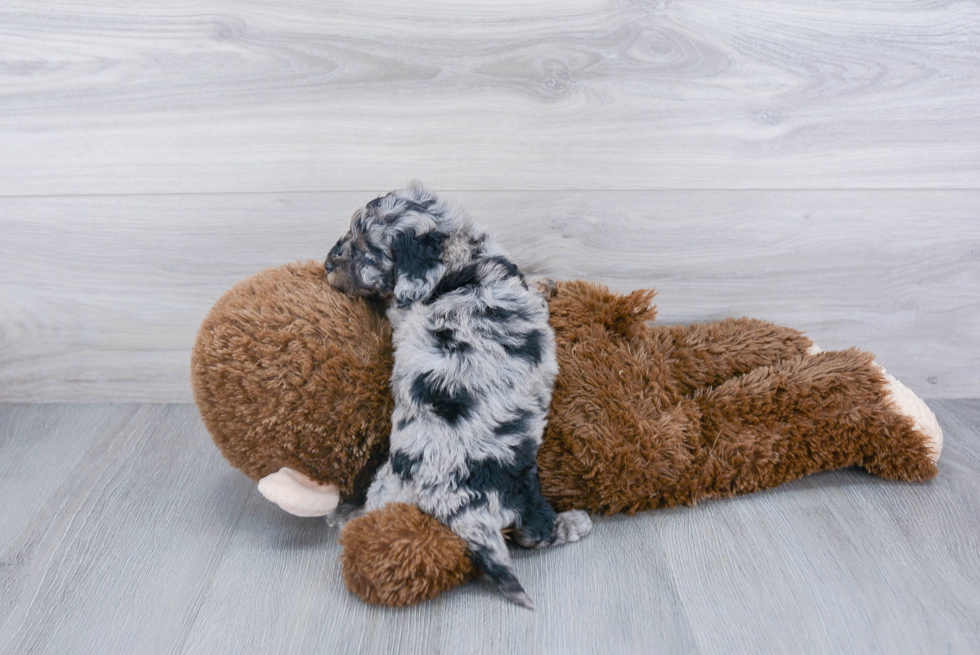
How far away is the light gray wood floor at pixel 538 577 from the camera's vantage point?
0.90 metres

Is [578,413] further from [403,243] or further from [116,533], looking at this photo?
[116,533]

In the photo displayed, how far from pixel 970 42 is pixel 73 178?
5.62 feet

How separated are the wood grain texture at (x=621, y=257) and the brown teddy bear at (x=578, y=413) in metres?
0.18

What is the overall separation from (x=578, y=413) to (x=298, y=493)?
1.45 feet

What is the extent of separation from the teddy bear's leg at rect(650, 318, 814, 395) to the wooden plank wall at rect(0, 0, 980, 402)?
0.45ft

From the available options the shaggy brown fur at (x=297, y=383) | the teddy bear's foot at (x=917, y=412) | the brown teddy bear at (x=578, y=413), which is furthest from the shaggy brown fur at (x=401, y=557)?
the teddy bear's foot at (x=917, y=412)

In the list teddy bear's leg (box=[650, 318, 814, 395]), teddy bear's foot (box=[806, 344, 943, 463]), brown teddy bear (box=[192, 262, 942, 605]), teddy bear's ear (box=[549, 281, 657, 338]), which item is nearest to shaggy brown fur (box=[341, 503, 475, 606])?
brown teddy bear (box=[192, 262, 942, 605])

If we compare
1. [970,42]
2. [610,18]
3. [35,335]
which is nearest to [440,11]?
[610,18]

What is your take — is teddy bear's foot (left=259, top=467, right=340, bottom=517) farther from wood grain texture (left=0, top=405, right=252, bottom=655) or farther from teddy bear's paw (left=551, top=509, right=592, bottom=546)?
teddy bear's paw (left=551, top=509, right=592, bottom=546)

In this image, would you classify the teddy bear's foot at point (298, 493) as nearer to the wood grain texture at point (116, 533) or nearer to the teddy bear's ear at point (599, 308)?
the wood grain texture at point (116, 533)

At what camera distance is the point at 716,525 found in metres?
1.10

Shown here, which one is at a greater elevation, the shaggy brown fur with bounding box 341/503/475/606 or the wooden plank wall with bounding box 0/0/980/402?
the wooden plank wall with bounding box 0/0/980/402

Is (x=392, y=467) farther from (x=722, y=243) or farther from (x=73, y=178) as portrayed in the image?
(x=73, y=178)

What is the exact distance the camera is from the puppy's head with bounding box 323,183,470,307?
101 centimetres
